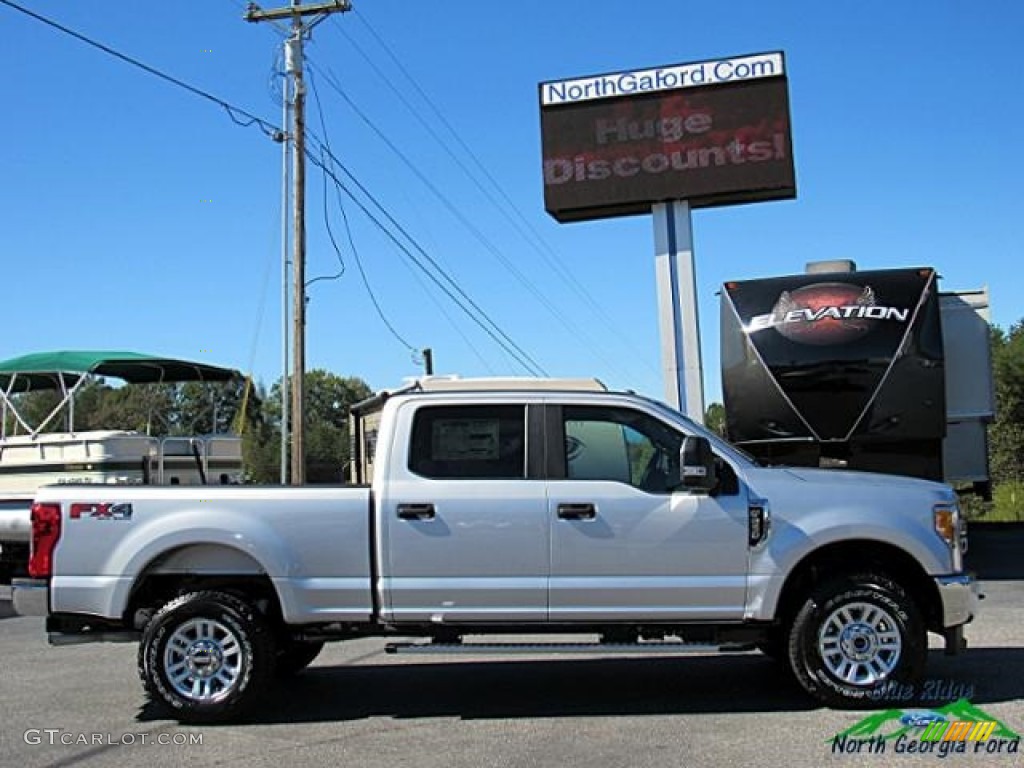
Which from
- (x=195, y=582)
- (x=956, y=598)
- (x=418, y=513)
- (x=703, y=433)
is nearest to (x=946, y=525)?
(x=956, y=598)

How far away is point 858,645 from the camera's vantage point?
21.4 ft

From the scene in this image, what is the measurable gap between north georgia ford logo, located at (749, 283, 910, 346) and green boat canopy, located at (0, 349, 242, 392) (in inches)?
340

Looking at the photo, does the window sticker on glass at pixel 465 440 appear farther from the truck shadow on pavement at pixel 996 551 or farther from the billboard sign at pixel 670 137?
the billboard sign at pixel 670 137

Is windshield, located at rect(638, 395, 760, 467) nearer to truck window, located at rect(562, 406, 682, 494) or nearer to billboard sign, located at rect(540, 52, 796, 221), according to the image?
truck window, located at rect(562, 406, 682, 494)

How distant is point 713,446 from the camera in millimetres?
6773

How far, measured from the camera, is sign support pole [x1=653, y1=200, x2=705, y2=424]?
1844cm

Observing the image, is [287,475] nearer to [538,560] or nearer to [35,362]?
[35,362]

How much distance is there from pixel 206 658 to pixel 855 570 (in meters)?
4.10

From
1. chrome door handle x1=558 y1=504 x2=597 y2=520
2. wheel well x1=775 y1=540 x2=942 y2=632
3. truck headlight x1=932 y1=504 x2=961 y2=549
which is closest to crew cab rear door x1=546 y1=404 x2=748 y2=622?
chrome door handle x1=558 y1=504 x2=597 y2=520

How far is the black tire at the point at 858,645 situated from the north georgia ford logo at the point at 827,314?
601 cm

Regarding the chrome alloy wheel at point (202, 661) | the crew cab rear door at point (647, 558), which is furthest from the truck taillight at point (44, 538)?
the crew cab rear door at point (647, 558)

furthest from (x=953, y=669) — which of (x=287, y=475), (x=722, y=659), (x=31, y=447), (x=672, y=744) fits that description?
(x=287, y=475)

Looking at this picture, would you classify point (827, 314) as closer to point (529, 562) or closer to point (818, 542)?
point (818, 542)

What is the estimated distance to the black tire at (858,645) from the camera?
Answer: 646cm
